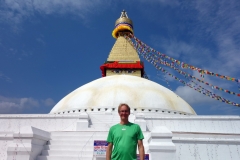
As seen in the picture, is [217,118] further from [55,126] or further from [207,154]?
[55,126]

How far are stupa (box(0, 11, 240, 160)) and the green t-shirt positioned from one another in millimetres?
3174

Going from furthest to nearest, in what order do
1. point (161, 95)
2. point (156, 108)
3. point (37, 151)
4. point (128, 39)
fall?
point (128, 39), point (161, 95), point (156, 108), point (37, 151)

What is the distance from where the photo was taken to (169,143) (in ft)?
18.9

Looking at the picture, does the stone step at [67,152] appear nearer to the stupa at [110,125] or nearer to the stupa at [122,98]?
the stupa at [110,125]

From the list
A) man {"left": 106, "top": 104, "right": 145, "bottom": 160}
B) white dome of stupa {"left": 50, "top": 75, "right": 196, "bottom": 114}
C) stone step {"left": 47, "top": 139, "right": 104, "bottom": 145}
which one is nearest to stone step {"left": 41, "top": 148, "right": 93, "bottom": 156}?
stone step {"left": 47, "top": 139, "right": 104, "bottom": 145}

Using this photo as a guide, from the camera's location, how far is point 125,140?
261 centimetres

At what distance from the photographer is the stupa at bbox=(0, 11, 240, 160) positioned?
598 cm

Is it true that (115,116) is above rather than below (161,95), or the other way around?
below

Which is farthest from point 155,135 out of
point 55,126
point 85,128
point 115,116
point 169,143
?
point 55,126

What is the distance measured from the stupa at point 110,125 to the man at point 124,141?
10.3ft

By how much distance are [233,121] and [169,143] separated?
5274 millimetres

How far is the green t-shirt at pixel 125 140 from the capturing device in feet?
8.44

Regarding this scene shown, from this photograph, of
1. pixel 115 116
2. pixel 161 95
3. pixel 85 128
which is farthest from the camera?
pixel 161 95

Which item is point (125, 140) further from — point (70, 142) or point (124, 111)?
point (70, 142)
